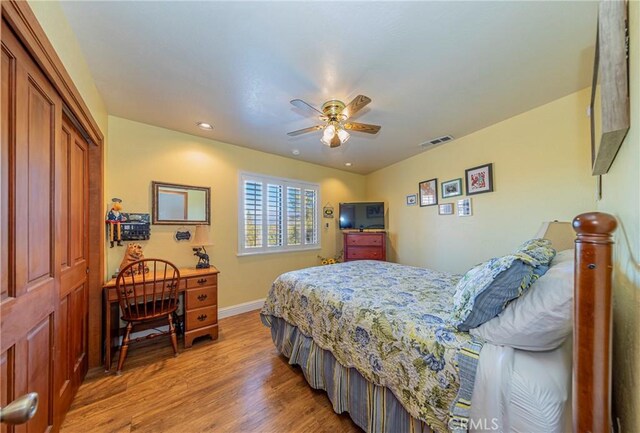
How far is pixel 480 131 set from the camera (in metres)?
2.89

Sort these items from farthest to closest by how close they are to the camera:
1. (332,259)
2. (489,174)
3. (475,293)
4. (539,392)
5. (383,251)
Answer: (332,259) → (383,251) → (489,174) → (475,293) → (539,392)

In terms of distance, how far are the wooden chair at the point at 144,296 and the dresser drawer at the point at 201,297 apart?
0.15 meters

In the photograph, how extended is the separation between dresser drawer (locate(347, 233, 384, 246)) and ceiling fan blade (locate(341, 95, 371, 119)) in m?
2.49

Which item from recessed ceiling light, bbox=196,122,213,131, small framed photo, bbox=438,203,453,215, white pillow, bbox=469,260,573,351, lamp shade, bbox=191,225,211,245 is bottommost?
white pillow, bbox=469,260,573,351

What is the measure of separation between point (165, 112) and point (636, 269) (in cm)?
337

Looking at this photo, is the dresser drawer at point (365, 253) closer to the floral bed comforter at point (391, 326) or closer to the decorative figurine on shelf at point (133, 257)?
the floral bed comforter at point (391, 326)

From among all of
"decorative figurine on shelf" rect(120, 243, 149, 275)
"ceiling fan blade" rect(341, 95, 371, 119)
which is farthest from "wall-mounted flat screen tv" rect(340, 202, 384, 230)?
"decorative figurine on shelf" rect(120, 243, 149, 275)

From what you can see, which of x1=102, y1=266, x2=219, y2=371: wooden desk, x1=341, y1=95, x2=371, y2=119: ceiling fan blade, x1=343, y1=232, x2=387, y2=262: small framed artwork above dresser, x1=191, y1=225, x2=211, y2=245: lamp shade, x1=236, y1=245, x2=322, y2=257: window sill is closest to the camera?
x1=341, y1=95, x2=371, y2=119: ceiling fan blade

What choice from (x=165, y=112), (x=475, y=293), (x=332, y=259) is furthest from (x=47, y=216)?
(x=332, y=259)

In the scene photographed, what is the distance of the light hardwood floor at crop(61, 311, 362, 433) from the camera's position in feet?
4.91

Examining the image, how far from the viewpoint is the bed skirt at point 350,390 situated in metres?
1.26

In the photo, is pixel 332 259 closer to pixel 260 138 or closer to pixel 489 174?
pixel 260 138

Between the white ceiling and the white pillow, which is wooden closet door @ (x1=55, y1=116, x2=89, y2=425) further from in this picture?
the white pillow

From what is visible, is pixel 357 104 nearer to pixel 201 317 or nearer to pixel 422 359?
pixel 422 359
